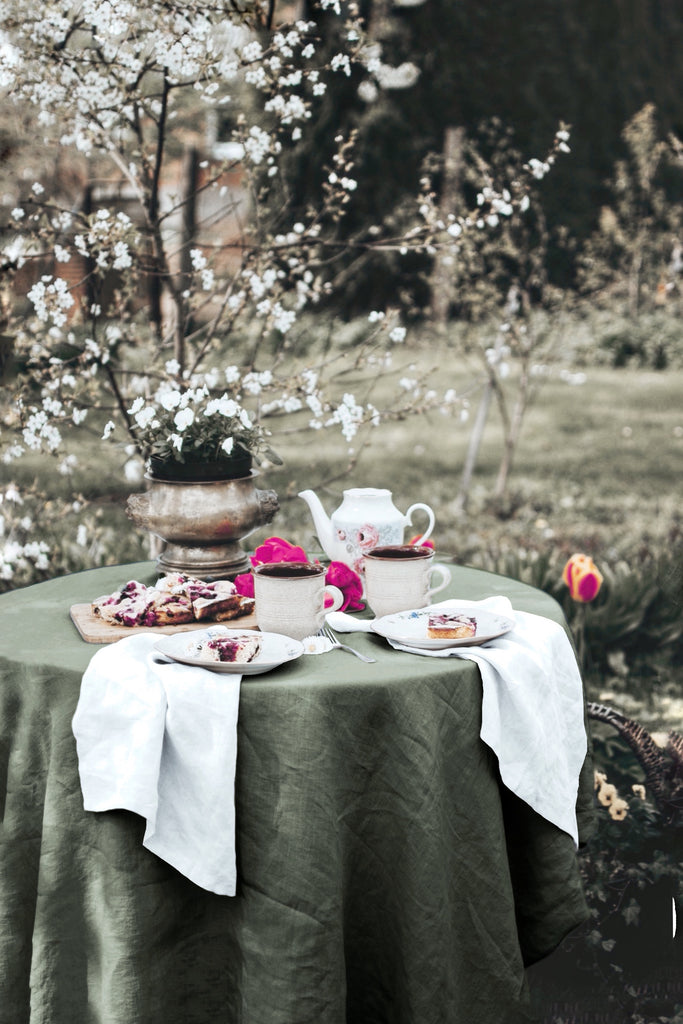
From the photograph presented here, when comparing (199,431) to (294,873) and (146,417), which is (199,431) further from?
(294,873)

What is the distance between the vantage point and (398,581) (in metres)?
1.75

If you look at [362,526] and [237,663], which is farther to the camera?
[362,526]

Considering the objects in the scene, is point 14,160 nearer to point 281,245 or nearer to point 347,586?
point 281,245

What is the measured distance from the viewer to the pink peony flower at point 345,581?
1.82 m

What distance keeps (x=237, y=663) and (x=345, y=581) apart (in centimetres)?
38

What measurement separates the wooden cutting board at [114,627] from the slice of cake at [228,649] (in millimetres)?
146

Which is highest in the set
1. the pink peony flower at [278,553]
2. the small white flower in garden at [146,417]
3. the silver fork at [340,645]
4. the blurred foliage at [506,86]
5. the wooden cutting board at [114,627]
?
the blurred foliage at [506,86]

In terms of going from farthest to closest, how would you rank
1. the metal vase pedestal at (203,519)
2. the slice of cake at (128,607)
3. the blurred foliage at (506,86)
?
the blurred foliage at (506,86) < the metal vase pedestal at (203,519) < the slice of cake at (128,607)

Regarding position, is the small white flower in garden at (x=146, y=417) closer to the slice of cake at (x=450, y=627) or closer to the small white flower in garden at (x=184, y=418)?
the small white flower in garden at (x=184, y=418)

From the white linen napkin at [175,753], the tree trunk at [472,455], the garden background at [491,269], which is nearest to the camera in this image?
the white linen napkin at [175,753]

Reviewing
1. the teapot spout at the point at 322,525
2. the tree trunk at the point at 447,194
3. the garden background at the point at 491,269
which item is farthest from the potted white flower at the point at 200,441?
the tree trunk at the point at 447,194

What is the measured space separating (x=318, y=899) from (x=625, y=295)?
552 centimetres

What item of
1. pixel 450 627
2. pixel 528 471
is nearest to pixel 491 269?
pixel 528 471

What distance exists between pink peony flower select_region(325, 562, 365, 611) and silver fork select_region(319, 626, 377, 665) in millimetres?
104
